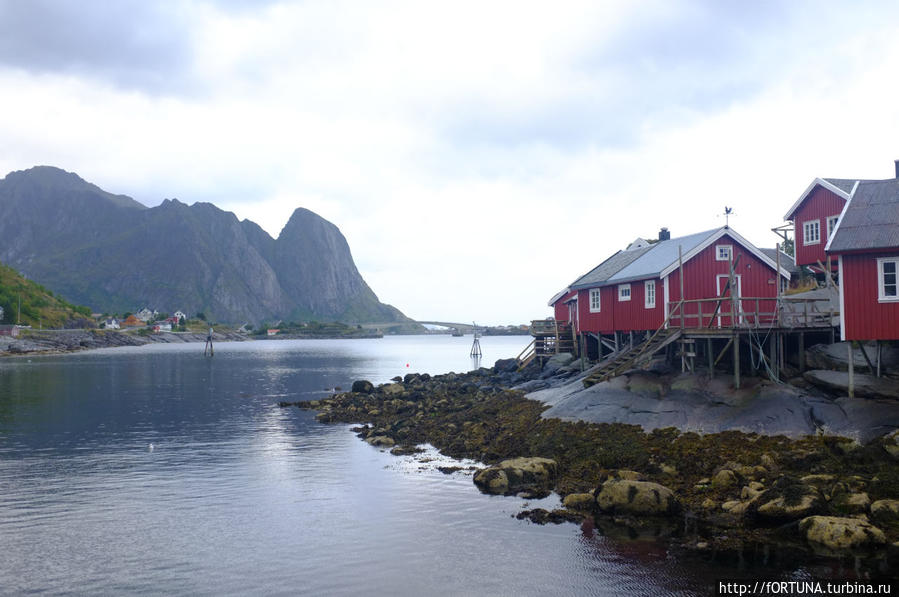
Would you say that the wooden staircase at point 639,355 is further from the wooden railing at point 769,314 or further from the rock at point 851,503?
the rock at point 851,503

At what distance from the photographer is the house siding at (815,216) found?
36625 mm

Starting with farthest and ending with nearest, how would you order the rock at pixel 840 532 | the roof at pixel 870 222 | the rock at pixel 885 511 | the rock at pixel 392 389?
the rock at pixel 392 389, the roof at pixel 870 222, the rock at pixel 885 511, the rock at pixel 840 532

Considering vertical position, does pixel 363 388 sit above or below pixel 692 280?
below

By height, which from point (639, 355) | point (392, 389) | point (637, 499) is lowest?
point (392, 389)

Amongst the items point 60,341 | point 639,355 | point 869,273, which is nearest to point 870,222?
point 869,273

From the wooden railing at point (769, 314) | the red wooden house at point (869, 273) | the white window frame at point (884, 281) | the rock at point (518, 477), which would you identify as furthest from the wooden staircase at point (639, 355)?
the rock at point (518, 477)

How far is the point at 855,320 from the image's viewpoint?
23750 millimetres

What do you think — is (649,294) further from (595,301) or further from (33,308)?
(33,308)

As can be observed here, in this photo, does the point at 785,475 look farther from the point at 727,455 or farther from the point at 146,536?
the point at 146,536

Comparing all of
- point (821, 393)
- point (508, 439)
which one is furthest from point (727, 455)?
point (508, 439)

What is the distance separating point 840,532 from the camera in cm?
1522

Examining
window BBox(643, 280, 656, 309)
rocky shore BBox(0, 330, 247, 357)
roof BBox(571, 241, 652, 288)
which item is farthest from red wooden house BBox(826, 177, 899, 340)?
rocky shore BBox(0, 330, 247, 357)

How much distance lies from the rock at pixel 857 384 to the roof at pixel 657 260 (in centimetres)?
961

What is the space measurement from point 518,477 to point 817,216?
89.6 ft
